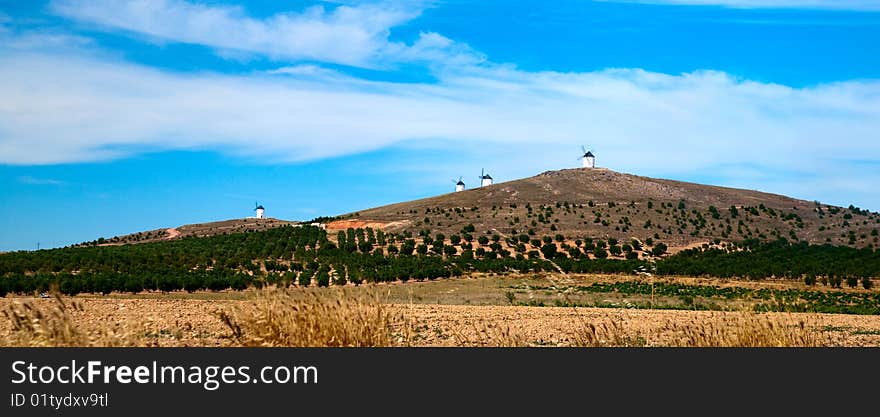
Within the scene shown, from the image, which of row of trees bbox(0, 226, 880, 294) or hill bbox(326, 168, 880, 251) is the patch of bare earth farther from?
hill bbox(326, 168, 880, 251)

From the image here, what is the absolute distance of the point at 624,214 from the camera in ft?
320

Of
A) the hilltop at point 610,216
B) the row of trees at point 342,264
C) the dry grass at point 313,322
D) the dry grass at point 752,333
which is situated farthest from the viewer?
the hilltop at point 610,216

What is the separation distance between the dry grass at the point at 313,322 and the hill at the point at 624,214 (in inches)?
2901

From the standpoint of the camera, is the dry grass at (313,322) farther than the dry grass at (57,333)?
Yes

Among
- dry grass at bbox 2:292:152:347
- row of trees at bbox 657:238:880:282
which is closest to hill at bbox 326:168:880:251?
row of trees at bbox 657:238:880:282

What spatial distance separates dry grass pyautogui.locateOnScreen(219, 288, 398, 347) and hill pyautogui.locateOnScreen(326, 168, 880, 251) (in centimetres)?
7369

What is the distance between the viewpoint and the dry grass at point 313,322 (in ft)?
32.0

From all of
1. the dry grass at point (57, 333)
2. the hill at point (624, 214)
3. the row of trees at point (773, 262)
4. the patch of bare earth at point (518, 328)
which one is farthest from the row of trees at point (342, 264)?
the dry grass at point (57, 333)

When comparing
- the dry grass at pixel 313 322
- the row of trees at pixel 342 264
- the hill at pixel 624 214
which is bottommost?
the dry grass at pixel 313 322

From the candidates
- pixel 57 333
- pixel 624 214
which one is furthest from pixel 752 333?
pixel 624 214

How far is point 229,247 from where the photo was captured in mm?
77500

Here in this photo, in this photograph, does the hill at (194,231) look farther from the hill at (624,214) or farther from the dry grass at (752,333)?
the dry grass at (752,333)

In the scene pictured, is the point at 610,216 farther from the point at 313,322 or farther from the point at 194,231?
the point at 313,322

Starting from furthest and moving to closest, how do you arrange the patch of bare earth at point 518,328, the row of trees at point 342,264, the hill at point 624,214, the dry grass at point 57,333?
the hill at point 624,214 < the row of trees at point 342,264 < the patch of bare earth at point 518,328 < the dry grass at point 57,333
